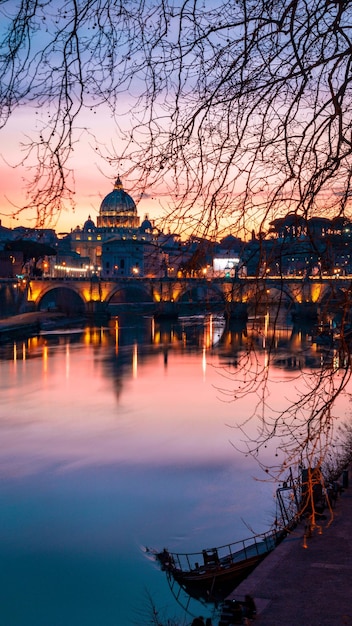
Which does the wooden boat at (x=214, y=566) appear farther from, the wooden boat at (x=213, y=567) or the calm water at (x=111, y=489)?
the calm water at (x=111, y=489)

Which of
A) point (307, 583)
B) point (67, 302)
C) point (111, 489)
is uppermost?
point (67, 302)

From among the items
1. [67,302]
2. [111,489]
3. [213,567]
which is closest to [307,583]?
[213,567]

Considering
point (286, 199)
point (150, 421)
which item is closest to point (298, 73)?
point (286, 199)

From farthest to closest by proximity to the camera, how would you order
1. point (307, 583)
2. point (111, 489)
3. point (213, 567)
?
point (111, 489)
point (213, 567)
point (307, 583)

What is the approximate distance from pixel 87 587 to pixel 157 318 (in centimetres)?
3759

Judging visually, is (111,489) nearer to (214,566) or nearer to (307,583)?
(214,566)

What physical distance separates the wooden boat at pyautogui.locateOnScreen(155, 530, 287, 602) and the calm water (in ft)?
0.70

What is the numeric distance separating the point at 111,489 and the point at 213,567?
3643 mm

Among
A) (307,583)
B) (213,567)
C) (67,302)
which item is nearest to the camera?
(307,583)

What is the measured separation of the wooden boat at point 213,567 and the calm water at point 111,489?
0.21m

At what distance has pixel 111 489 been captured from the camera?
11719 mm

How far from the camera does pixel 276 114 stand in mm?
2131

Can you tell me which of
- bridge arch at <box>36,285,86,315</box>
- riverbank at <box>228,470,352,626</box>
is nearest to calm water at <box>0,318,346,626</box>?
riverbank at <box>228,470,352,626</box>

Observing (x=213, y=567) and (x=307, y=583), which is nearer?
(x=307, y=583)
